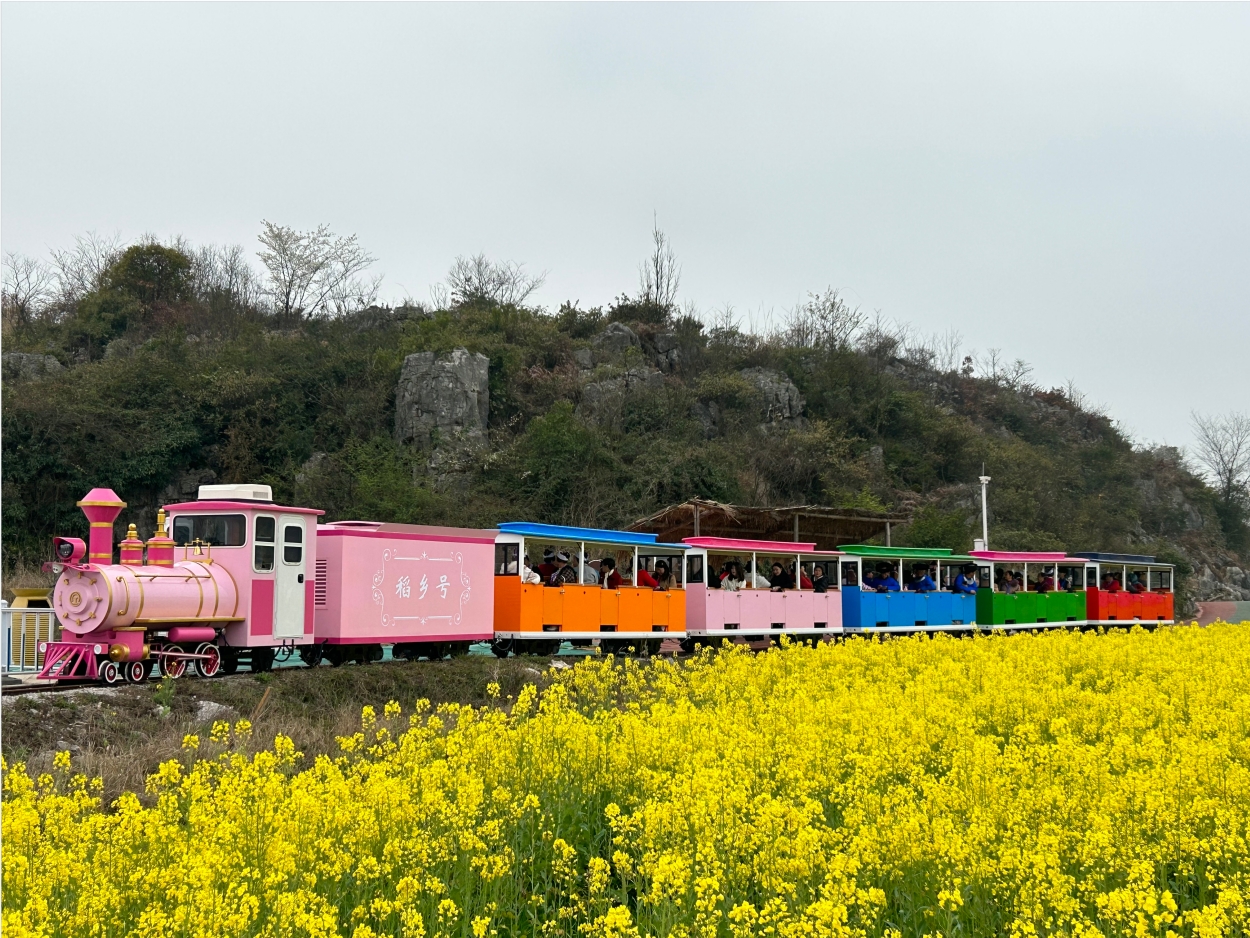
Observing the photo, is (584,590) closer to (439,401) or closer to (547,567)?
(547,567)

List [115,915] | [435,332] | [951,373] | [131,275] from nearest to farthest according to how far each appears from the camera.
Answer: [115,915] < [435,332] < [131,275] < [951,373]

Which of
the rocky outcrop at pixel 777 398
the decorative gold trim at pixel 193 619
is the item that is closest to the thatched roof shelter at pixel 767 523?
the decorative gold trim at pixel 193 619

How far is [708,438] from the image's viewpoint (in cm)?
5022

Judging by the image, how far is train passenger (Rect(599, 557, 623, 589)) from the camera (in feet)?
76.4

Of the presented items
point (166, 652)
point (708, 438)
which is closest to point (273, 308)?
point (708, 438)

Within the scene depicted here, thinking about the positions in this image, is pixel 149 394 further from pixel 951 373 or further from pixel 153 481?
pixel 951 373

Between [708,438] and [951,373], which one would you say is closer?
[708,438]

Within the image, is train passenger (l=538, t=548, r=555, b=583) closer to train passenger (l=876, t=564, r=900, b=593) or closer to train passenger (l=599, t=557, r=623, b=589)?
train passenger (l=599, t=557, r=623, b=589)

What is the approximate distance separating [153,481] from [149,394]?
11.2ft

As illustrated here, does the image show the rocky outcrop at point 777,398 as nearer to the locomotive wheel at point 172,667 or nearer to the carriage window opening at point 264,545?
the carriage window opening at point 264,545

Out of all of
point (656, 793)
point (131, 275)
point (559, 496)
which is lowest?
point (656, 793)

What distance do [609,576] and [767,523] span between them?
761 cm

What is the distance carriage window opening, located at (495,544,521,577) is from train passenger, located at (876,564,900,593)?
34.0 ft

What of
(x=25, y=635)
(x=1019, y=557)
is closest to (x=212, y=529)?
(x=25, y=635)
